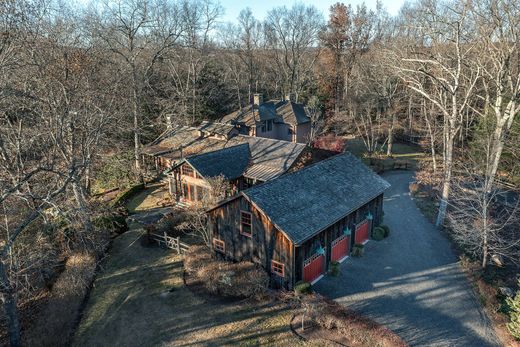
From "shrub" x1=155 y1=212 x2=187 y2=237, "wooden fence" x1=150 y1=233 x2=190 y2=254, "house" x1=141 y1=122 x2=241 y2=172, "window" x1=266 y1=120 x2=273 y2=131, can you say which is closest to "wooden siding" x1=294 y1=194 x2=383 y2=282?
"wooden fence" x1=150 y1=233 x2=190 y2=254

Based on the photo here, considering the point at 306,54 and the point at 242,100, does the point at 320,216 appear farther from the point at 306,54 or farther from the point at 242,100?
the point at 306,54

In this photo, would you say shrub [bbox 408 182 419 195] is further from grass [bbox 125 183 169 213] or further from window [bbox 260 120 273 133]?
grass [bbox 125 183 169 213]

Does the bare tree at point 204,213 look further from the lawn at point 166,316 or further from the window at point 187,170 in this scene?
the window at point 187,170

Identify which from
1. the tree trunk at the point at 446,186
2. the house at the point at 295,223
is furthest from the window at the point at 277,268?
the tree trunk at the point at 446,186

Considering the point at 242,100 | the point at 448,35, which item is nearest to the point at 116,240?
the point at 448,35

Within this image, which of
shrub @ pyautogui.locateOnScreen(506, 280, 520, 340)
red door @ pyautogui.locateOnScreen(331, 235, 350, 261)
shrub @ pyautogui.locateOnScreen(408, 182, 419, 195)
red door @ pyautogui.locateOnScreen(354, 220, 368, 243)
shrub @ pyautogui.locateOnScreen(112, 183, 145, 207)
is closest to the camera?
shrub @ pyautogui.locateOnScreen(506, 280, 520, 340)

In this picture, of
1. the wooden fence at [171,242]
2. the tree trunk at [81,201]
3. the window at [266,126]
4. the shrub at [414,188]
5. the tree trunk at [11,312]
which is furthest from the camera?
the window at [266,126]
